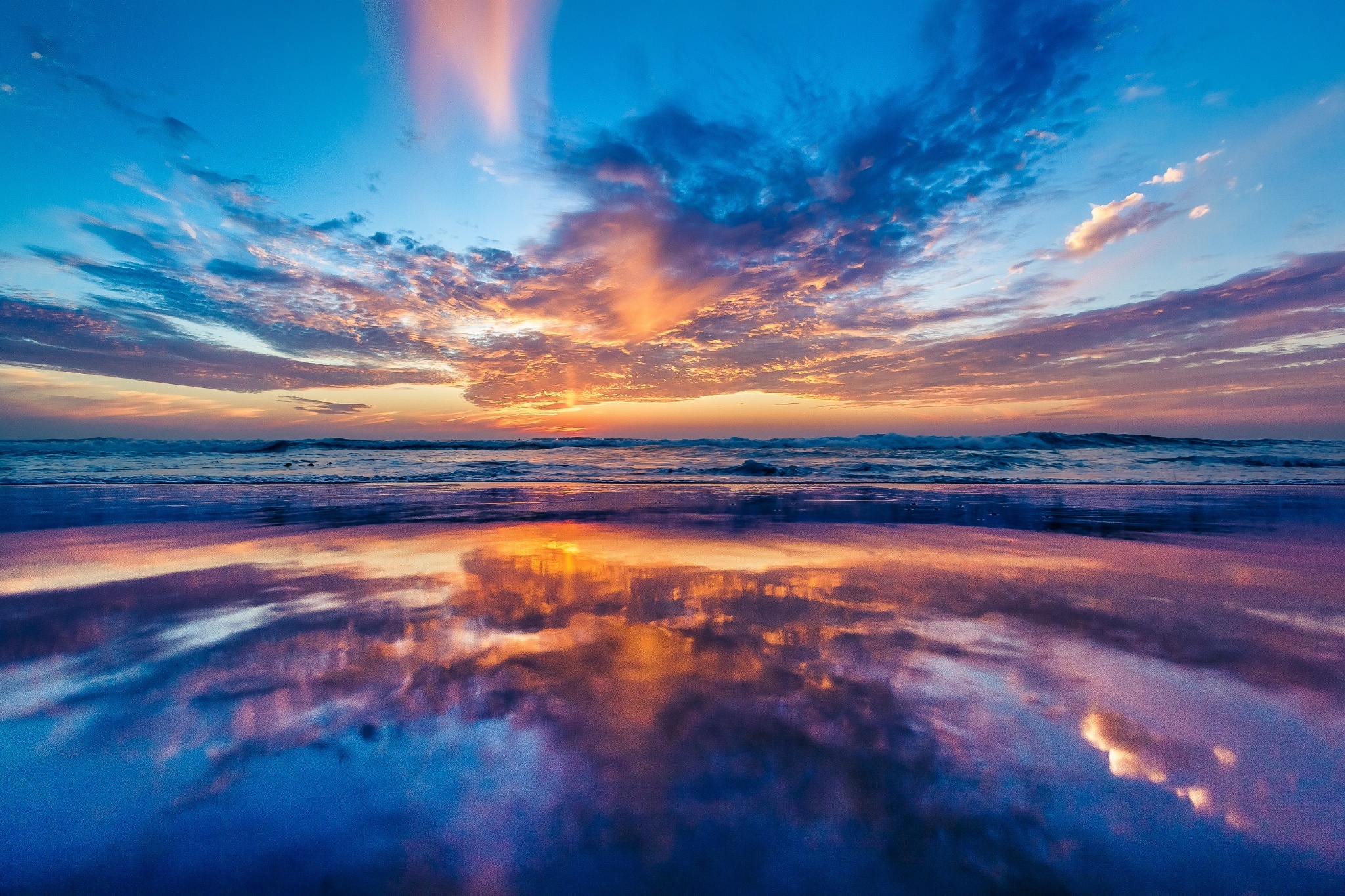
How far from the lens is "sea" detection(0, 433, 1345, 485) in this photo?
59.3ft

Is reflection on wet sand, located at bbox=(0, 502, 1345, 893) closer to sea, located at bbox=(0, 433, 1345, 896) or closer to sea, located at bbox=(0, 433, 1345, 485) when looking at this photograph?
sea, located at bbox=(0, 433, 1345, 896)

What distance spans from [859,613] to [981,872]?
89.6 inches

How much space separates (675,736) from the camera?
2.17 metres

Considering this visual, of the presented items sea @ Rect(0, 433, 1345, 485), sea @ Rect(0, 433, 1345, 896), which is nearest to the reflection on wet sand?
sea @ Rect(0, 433, 1345, 896)

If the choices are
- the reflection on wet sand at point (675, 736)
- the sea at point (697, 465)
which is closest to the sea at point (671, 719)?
the reflection on wet sand at point (675, 736)

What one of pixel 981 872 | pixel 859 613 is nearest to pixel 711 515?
pixel 859 613

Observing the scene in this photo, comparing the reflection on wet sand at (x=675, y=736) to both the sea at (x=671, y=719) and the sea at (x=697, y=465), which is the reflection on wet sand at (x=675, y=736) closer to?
the sea at (x=671, y=719)

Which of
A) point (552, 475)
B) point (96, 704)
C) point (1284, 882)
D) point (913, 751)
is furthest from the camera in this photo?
point (552, 475)

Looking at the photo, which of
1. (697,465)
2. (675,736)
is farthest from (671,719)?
(697,465)

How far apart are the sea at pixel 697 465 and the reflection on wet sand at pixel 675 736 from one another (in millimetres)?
13573

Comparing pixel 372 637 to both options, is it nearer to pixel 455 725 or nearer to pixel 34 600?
pixel 455 725

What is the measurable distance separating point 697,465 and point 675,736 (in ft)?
79.0

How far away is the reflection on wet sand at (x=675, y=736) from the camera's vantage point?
154 cm

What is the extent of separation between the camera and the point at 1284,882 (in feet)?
4.84
